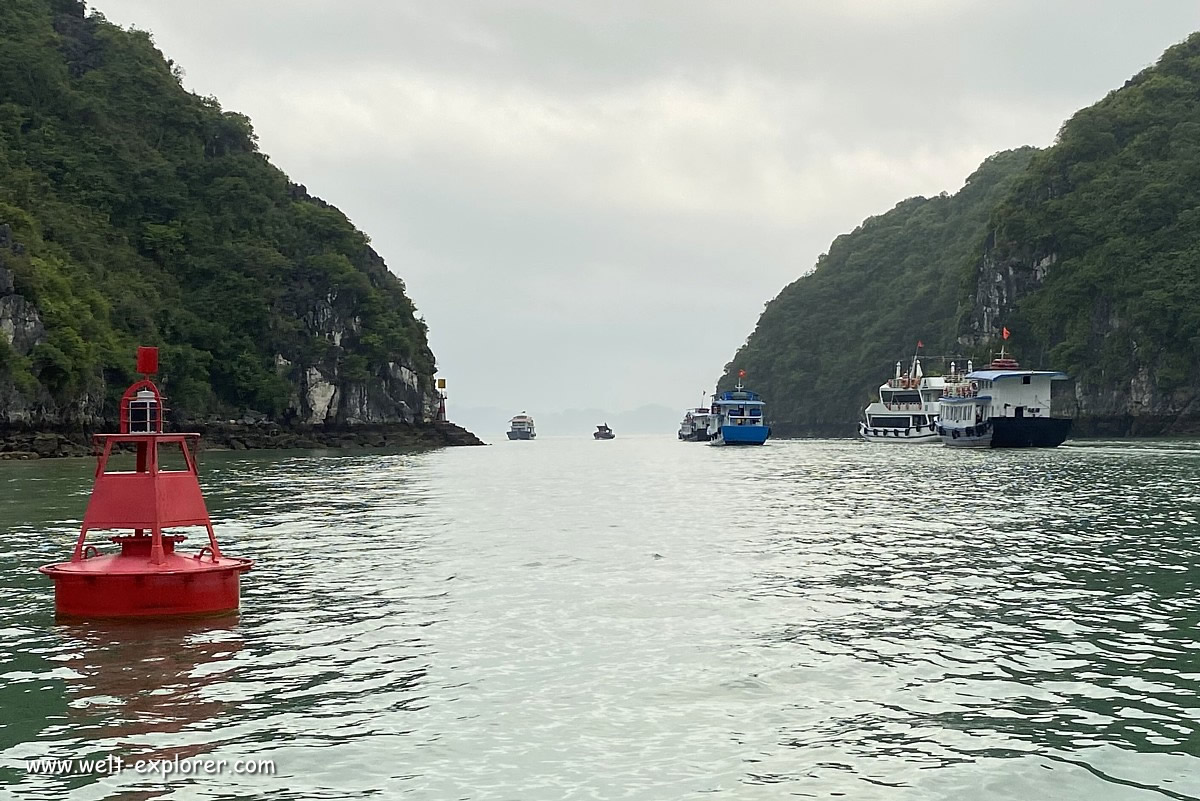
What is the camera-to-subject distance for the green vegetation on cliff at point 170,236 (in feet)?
316

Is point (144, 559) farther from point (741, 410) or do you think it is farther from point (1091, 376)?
point (1091, 376)

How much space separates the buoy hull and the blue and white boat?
104m

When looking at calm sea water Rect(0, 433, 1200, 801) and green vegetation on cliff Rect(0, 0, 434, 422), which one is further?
green vegetation on cliff Rect(0, 0, 434, 422)

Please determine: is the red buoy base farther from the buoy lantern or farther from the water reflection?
the water reflection

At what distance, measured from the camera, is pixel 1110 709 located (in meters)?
11.2

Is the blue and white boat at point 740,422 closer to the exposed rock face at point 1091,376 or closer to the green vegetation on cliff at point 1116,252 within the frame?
the exposed rock face at point 1091,376

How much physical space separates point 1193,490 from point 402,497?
29941mm

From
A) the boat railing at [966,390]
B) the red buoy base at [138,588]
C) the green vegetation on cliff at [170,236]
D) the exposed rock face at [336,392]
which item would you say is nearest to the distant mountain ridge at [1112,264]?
the boat railing at [966,390]

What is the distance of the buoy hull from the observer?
15.0 m

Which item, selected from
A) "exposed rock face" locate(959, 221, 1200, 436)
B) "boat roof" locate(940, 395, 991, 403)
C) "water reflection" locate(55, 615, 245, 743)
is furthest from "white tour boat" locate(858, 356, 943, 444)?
"water reflection" locate(55, 615, 245, 743)

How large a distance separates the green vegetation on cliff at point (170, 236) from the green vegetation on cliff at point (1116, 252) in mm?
79950

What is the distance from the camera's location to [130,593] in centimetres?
1502

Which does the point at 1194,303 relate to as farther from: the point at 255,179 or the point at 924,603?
the point at 924,603

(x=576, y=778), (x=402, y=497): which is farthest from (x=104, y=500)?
(x=402, y=497)
